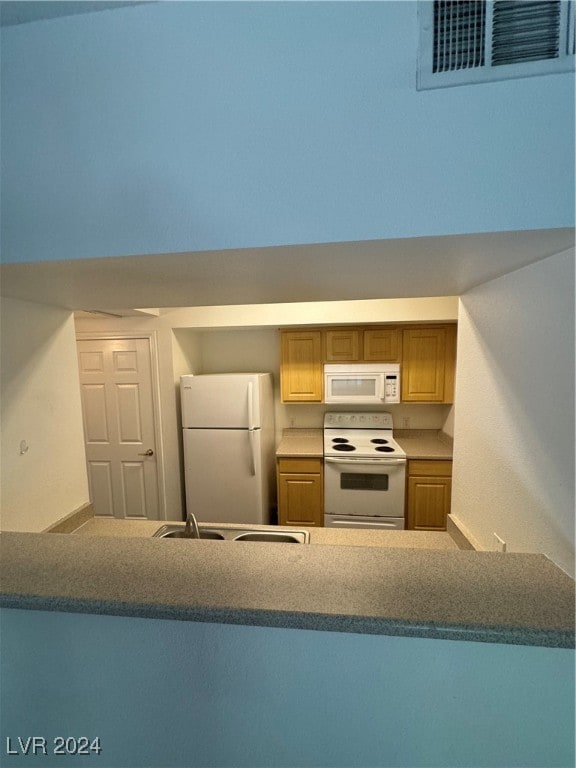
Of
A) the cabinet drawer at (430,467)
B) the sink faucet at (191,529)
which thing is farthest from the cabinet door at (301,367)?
the sink faucet at (191,529)

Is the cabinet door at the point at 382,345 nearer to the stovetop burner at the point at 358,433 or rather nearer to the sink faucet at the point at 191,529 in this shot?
the stovetop burner at the point at 358,433

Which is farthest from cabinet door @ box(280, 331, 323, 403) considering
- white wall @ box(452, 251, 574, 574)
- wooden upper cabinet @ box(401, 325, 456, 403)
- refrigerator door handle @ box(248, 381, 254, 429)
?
white wall @ box(452, 251, 574, 574)

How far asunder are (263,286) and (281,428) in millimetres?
2552

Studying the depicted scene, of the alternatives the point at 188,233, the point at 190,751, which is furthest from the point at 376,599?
the point at 188,233

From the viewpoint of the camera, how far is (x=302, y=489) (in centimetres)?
284

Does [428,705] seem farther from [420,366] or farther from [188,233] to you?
[420,366]

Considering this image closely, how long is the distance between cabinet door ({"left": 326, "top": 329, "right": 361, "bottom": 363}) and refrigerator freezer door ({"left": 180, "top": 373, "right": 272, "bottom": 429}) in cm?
76

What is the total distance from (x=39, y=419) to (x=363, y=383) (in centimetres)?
243

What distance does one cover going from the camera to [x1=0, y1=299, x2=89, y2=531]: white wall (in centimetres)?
116

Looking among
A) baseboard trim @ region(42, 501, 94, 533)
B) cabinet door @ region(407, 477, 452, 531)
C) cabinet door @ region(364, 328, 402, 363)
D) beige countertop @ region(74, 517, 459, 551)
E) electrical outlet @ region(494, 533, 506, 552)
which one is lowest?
cabinet door @ region(407, 477, 452, 531)

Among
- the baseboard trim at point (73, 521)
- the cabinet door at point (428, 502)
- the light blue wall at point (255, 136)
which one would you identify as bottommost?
the cabinet door at point (428, 502)

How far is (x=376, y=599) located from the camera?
0.65 meters

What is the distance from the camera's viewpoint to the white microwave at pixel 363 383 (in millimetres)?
2916

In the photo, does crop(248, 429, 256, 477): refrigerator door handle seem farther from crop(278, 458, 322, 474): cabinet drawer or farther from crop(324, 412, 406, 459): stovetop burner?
crop(324, 412, 406, 459): stovetop burner
